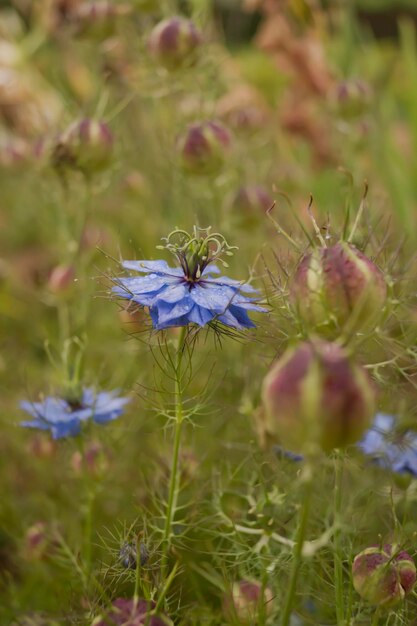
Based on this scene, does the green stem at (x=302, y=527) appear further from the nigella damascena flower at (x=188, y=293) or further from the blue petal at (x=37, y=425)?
the blue petal at (x=37, y=425)

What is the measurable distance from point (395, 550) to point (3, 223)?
208 cm

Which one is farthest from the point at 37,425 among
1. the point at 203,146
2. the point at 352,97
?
the point at 352,97

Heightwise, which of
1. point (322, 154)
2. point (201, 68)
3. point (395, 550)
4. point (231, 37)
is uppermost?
point (201, 68)

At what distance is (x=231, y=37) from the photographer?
19.4 feet

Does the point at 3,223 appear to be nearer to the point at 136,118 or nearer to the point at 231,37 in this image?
the point at 136,118

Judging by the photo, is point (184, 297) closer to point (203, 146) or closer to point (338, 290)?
point (338, 290)

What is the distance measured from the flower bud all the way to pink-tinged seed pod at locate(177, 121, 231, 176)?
12 cm

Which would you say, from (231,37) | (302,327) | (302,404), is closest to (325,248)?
(302,327)

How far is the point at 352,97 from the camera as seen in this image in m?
1.46

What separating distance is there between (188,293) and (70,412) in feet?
0.95

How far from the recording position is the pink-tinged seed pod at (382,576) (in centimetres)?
62

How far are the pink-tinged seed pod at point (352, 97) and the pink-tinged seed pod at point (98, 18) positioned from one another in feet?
1.41

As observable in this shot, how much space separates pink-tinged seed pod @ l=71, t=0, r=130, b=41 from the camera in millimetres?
1321

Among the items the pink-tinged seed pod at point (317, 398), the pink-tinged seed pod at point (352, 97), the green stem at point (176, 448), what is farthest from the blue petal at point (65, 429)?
the pink-tinged seed pod at point (352, 97)
